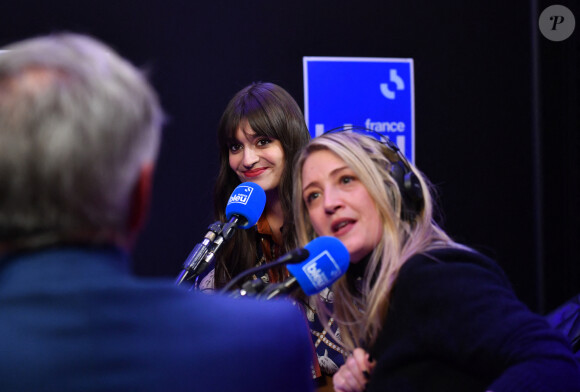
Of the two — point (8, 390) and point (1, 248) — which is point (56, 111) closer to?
point (1, 248)

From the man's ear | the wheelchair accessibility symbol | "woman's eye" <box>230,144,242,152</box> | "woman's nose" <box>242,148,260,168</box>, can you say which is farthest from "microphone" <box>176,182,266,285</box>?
the wheelchair accessibility symbol

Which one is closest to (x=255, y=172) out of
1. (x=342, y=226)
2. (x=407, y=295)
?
(x=342, y=226)

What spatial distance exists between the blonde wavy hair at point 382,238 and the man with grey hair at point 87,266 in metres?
0.74

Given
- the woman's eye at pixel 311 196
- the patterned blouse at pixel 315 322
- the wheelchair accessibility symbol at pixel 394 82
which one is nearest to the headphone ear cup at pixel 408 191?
the woman's eye at pixel 311 196

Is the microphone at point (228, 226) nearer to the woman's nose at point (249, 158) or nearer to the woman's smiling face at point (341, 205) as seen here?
the woman's smiling face at point (341, 205)

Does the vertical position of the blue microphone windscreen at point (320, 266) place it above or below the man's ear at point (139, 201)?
below

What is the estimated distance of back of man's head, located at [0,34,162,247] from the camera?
736mm

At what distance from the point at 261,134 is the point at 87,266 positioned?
5.90ft

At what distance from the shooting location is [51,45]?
81 centimetres

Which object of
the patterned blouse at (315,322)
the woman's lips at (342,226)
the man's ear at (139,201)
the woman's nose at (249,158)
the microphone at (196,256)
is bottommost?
the patterned blouse at (315,322)

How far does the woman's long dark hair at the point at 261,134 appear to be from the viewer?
8.29 ft

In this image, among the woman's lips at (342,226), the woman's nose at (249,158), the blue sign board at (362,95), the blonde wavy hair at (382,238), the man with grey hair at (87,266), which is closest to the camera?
the man with grey hair at (87,266)

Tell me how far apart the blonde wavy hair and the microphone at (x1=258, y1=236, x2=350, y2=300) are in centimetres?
17

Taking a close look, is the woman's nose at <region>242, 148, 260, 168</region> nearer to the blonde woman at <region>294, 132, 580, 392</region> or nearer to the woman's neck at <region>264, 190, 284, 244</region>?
the woman's neck at <region>264, 190, 284, 244</region>
